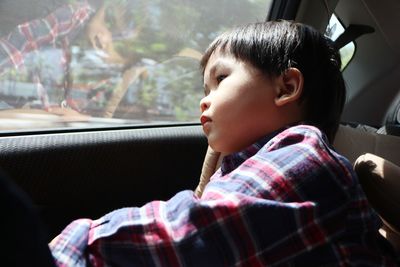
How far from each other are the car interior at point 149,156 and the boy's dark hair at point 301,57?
141 mm

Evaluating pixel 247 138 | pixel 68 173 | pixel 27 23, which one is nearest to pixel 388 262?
pixel 247 138

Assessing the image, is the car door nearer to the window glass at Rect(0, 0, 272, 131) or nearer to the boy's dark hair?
the window glass at Rect(0, 0, 272, 131)

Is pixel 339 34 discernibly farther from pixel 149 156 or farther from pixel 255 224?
pixel 255 224

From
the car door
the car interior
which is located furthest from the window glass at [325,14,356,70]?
the car door

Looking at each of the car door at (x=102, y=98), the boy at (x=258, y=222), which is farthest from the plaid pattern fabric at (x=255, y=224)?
the car door at (x=102, y=98)

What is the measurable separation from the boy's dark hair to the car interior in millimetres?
141

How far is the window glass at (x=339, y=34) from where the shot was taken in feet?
5.60

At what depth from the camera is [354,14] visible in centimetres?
175

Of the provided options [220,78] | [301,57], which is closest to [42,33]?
[220,78]

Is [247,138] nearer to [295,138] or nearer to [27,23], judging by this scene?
[295,138]

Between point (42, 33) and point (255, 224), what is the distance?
36.8 inches

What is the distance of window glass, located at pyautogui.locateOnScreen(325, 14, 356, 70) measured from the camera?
1.71 meters

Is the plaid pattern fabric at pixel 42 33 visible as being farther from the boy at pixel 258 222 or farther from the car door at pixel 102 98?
the boy at pixel 258 222

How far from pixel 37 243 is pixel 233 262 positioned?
26 centimetres
